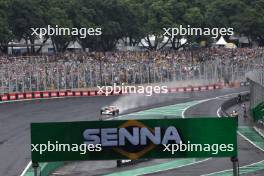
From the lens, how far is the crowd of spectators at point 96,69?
49588 mm

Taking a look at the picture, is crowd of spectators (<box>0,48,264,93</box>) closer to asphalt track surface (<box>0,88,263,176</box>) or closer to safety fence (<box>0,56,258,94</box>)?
safety fence (<box>0,56,258,94</box>)

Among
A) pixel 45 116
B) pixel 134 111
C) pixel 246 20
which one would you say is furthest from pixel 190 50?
pixel 45 116

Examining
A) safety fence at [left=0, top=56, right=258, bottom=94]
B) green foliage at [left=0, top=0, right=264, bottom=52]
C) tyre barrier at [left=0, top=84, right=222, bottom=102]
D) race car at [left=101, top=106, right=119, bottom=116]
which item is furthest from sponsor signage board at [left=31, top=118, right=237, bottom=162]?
green foliage at [left=0, top=0, right=264, bottom=52]

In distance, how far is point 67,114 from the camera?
143ft

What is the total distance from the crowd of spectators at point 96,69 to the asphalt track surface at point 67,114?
137 centimetres

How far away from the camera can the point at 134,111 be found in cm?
4472

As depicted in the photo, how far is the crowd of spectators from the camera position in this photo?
163 feet

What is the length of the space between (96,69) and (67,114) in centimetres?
805

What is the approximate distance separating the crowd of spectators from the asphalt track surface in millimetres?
1374

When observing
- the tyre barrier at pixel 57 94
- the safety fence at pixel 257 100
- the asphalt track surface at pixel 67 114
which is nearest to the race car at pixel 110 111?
the asphalt track surface at pixel 67 114

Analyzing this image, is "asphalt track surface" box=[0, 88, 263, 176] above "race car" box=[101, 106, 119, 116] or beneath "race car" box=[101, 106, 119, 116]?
beneath

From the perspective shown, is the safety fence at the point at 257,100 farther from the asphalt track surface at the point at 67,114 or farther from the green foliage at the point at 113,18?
the green foliage at the point at 113,18

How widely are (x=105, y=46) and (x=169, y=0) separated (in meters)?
8.76

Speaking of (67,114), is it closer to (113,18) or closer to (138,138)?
(113,18)
